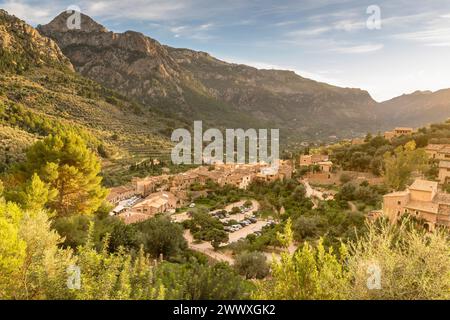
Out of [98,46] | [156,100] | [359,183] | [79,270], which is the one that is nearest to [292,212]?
[359,183]

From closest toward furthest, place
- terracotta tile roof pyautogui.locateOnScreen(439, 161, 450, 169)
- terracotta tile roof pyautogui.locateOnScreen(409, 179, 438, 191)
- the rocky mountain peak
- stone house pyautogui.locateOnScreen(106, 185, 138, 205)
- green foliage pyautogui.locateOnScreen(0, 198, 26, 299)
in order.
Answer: green foliage pyautogui.locateOnScreen(0, 198, 26, 299) → terracotta tile roof pyautogui.locateOnScreen(409, 179, 438, 191) → terracotta tile roof pyautogui.locateOnScreen(439, 161, 450, 169) → stone house pyautogui.locateOnScreen(106, 185, 138, 205) → the rocky mountain peak

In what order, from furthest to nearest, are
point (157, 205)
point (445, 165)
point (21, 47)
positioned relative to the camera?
point (21, 47) < point (157, 205) < point (445, 165)

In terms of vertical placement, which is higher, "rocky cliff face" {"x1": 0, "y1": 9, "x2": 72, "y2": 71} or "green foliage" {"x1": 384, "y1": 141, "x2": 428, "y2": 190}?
"rocky cliff face" {"x1": 0, "y1": 9, "x2": 72, "y2": 71}

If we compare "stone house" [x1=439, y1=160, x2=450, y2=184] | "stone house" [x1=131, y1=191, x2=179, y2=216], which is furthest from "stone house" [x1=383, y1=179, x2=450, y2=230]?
"stone house" [x1=131, y1=191, x2=179, y2=216]

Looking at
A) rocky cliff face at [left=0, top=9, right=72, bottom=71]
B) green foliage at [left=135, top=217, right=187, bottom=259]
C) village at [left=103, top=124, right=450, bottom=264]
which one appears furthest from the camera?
rocky cliff face at [left=0, top=9, right=72, bottom=71]

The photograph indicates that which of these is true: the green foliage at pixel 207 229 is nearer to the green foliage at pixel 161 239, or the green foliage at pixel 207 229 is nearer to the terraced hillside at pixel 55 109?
the green foliage at pixel 161 239

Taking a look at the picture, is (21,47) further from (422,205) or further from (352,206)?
(422,205)

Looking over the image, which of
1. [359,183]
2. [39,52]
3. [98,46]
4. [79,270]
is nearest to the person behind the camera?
[79,270]

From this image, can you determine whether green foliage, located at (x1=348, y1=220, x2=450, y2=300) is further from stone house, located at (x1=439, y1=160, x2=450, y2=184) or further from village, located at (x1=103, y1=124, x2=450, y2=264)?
stone house, located at (x1=439, y1=160, x2=450, y2=184)

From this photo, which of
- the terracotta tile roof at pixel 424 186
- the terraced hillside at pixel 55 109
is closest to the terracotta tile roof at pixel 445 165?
the terracotta tile roof at pixel 424 186

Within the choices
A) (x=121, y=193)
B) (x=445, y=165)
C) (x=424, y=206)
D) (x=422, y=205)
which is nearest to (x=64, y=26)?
(x=121, y=193)

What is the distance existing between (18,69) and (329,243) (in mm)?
65791

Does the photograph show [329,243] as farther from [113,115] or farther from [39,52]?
[39,52]
